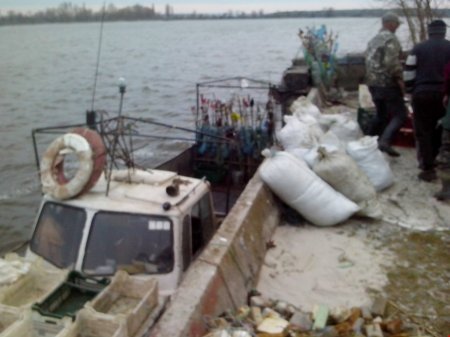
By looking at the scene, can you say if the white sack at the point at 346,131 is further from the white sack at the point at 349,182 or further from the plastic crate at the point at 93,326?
the plastic crate at the point at 93,326

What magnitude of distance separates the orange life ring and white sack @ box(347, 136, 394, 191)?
3.21m

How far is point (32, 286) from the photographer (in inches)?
160

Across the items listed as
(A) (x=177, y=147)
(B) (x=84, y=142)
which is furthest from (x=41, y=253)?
(A) (x=177, y=147)

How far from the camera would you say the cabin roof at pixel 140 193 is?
4.68 metres

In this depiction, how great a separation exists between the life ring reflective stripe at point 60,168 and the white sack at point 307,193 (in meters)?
2.05

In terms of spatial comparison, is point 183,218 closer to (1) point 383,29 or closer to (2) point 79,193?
(2) point 79,193

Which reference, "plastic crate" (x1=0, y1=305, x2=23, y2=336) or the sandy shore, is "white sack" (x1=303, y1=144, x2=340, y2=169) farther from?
"plastic crate" (x1=0, y1=305, x2=23, y2=336)

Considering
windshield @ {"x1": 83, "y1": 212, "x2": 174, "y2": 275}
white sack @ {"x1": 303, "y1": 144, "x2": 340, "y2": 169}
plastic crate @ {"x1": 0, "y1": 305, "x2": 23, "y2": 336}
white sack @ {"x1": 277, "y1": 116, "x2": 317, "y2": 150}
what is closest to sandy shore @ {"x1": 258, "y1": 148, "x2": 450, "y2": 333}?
white sack @ {"x1": 303, "y1": 144, "x2": 340, "y2": 169}

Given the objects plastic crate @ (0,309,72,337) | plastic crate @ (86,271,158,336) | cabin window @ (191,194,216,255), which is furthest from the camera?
cabin window @ (191,194,216,255)

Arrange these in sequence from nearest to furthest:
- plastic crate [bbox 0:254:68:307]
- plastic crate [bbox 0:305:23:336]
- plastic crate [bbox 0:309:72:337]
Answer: plastic crate [bbox 0:309:72:337], plastic crate [bbox 0:305:23:336], plastic crate [bbox 0:254:68:307]

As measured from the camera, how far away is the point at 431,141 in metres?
6.90

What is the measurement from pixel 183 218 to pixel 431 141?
3.77 m

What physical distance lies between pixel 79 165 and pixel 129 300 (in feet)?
4.57

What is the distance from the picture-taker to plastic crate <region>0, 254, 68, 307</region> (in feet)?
12.7
